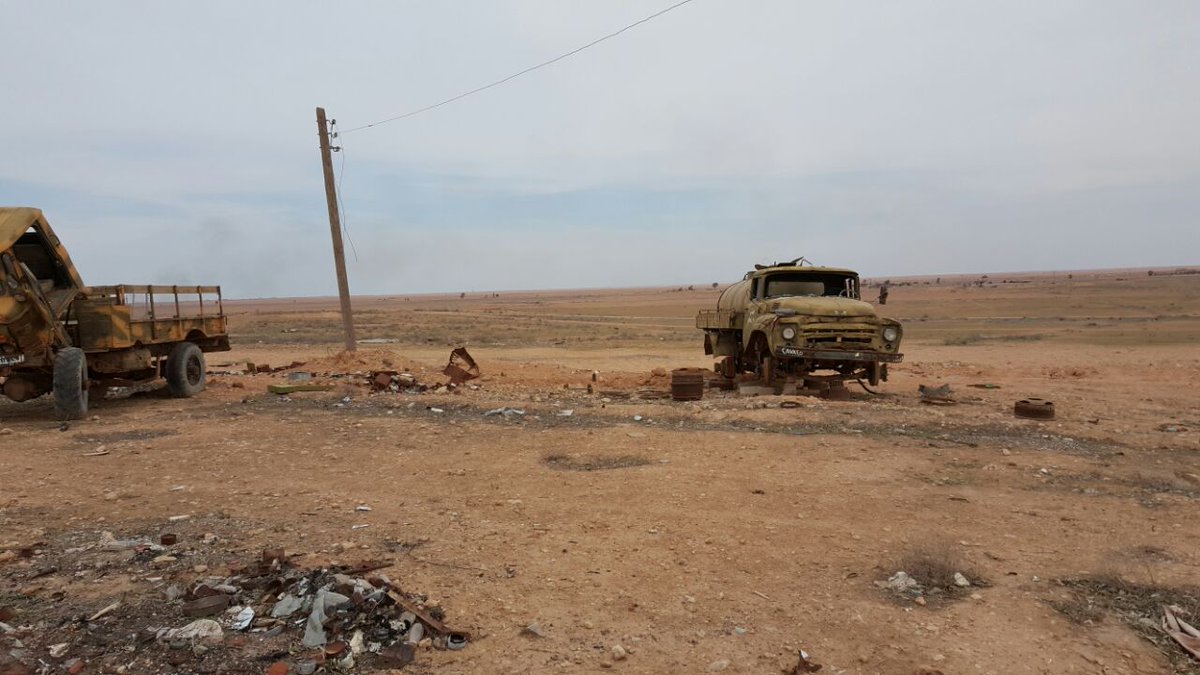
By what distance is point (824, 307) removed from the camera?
36.9 ft

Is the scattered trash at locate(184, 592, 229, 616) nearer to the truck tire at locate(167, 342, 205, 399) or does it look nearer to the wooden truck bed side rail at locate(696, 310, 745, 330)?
the truck tire at locate(167, 342, 205, 399)

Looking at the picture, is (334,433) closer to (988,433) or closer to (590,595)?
(590,595)

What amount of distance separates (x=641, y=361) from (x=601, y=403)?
9.46 metres

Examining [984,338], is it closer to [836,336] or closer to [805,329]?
[836,336]

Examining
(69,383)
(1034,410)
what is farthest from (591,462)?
(69,383)

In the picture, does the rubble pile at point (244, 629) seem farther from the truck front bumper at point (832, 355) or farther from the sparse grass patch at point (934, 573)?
the truck front bumper at point (832, 355)

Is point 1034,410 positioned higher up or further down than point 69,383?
further down

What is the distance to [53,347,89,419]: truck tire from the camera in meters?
9.54

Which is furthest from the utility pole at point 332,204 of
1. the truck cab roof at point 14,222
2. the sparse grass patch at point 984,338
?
the sparse grass patch at point 984,338

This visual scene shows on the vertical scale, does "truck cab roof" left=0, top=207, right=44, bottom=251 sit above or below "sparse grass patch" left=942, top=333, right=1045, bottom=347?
above

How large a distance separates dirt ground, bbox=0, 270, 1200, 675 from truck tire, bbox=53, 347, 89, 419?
0.28 metres

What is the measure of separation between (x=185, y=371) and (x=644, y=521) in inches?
404

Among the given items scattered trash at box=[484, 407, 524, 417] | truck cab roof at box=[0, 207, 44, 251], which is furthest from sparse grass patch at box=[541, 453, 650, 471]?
truck cab roof at box=[0, 207, 44, 251]

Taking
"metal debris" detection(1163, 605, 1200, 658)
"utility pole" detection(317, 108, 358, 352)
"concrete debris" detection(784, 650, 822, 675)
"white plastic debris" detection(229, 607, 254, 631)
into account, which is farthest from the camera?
"utility pole" detection(317, 108, 358, 352)
